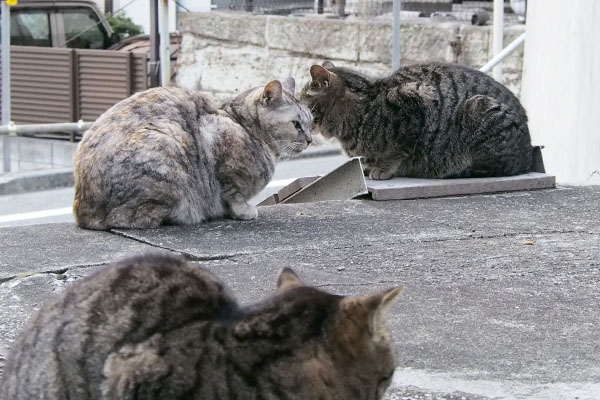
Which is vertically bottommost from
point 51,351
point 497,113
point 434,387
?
point 434,387

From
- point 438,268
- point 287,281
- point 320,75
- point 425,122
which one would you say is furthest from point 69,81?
point 287,281

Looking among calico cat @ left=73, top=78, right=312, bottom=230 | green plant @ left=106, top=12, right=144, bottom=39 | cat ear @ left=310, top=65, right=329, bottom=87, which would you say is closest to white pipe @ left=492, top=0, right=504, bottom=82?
cat ear @ left=310, top=65, right=329, bottom=87

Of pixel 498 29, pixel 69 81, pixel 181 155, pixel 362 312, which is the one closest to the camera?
pixel 362 312

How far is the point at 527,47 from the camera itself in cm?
909

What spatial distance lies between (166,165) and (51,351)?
2977mm

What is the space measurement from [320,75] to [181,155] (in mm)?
1849

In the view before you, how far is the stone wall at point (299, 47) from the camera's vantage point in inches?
470

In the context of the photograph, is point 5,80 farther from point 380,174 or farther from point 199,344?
point 199,344

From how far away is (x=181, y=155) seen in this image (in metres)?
5.75

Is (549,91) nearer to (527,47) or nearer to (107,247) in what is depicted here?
(527,47)

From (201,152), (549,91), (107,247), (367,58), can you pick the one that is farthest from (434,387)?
(367,58)

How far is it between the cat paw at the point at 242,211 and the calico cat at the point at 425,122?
1449 mm

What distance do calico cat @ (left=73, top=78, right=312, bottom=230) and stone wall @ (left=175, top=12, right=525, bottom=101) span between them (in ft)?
19.7

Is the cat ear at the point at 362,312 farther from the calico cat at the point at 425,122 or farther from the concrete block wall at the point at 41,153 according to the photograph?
the concrete block wall at the point at 41,153
